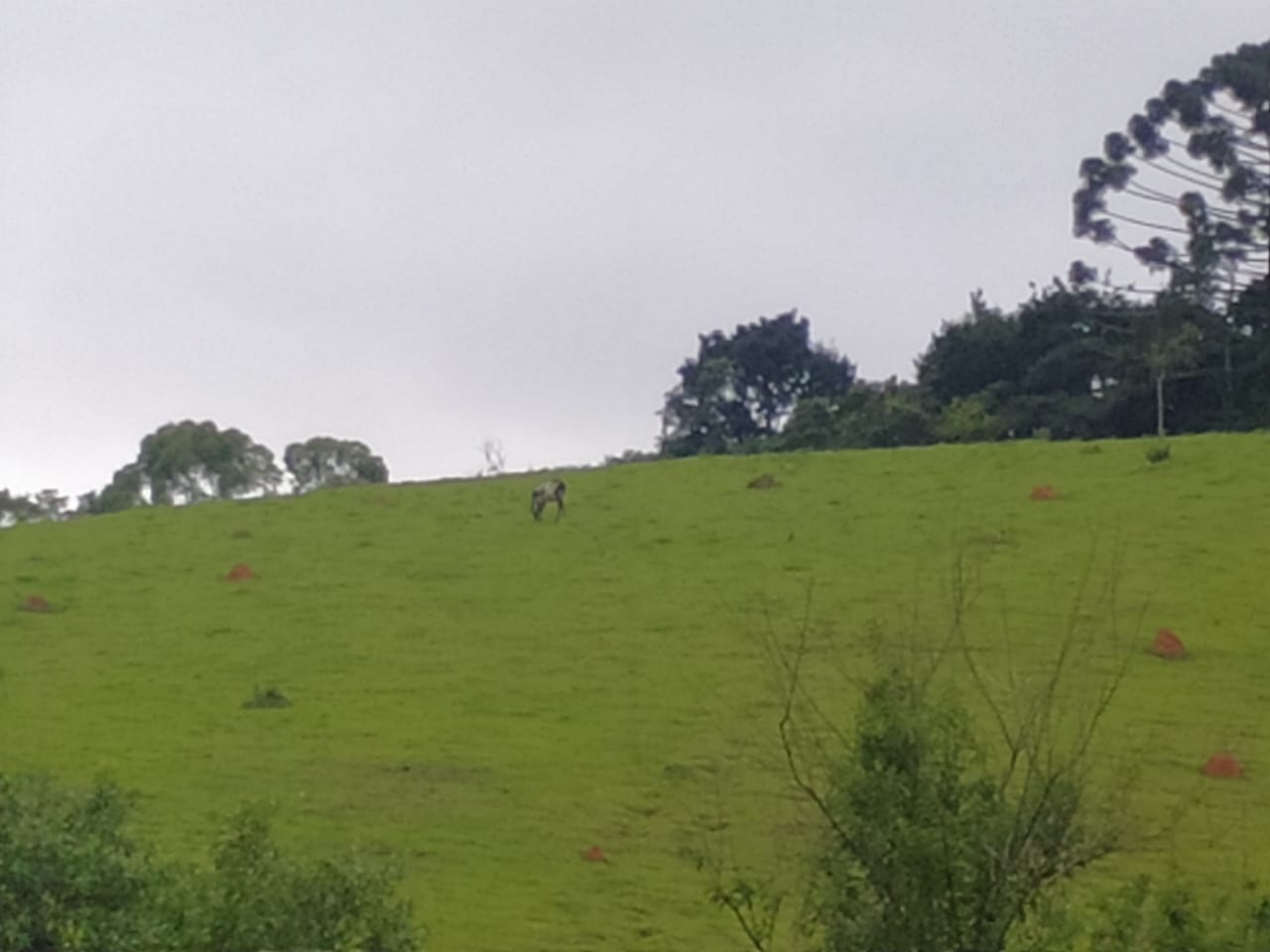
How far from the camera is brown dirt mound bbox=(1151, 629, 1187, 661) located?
27.8 m

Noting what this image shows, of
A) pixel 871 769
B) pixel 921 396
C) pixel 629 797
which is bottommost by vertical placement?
pixel 629 797

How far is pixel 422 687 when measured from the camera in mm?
28234

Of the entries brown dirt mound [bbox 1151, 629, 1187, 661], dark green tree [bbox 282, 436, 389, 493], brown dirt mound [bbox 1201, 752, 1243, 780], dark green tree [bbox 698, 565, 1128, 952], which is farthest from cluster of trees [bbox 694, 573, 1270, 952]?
dark green tree [bbox 282, 436, 389, 493]

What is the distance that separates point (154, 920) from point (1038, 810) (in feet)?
15.6

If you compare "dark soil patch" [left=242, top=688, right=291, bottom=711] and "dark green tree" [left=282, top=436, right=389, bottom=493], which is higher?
"dark green tree" [left=282, top=436, right=389, bottom=493]

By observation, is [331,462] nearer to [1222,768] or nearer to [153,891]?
[1222,768]

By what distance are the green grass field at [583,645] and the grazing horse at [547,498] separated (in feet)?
1.11

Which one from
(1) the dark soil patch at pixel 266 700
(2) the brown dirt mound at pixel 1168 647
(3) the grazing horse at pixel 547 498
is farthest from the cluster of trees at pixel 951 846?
(3) the grazing horse at pixel 547 498

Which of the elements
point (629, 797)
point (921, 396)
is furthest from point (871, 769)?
point (921, 396)

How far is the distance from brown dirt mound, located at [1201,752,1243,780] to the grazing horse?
1521cm

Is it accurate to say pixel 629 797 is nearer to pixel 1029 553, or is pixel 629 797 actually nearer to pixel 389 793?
pixel 389 793

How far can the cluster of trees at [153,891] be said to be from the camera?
38.5ft

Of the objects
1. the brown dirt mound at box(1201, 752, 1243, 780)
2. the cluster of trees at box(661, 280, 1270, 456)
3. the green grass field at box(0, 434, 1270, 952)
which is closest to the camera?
the green grass field at box(0, 434, 1270, 952)

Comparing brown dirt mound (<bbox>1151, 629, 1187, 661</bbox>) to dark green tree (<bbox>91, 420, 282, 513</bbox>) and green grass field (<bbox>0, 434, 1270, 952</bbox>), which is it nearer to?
green grass field (<bbox>0, 434, 1270, 952</bbox>)
